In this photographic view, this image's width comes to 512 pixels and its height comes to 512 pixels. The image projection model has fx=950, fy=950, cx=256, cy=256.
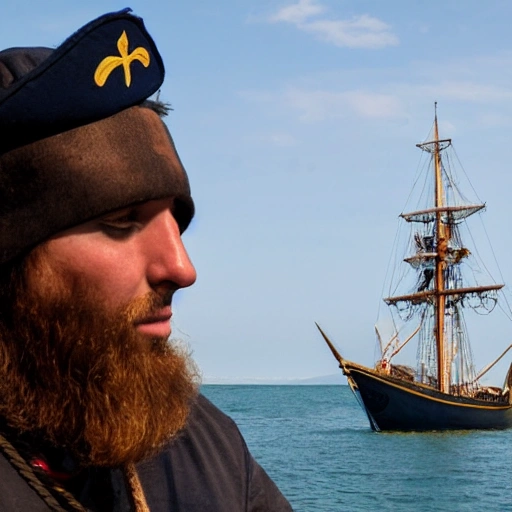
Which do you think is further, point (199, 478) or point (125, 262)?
point (199, 478)

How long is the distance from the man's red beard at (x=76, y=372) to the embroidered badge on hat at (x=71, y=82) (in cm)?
22

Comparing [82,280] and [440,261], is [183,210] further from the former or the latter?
[440,261]

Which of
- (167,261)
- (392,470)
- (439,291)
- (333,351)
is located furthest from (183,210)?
(439,291)

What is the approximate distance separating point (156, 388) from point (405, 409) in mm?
40205

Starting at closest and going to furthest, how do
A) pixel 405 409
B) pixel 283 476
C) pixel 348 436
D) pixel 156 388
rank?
pixel 156 388, pixel 283 476, pixel 405 409, pixel 348 436

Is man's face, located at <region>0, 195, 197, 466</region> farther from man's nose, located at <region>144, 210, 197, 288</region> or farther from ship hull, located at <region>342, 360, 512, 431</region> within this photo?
ship hull, located at <region>342, 360, 512, 431</region>

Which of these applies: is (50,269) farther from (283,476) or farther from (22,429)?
(283,476)

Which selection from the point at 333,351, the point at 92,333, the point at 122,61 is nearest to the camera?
the point at 92,333

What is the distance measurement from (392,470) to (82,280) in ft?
101

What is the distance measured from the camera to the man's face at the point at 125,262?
1.39 m

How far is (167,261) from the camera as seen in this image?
55.6 inches

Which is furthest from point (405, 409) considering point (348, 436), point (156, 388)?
point (156, 388)

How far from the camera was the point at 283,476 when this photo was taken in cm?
2933

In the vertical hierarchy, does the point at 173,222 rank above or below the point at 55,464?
above
